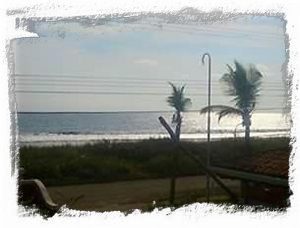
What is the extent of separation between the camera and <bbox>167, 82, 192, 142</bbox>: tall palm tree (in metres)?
1.46

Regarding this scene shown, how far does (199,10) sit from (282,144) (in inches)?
19.3

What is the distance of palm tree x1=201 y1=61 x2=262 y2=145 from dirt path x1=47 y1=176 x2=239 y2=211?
0.22 m

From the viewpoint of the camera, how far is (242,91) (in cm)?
149

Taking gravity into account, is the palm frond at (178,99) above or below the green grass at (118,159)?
above

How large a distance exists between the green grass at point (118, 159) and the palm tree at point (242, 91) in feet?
0.30

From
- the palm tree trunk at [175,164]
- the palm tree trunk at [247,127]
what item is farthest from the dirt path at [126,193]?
the palm tree trunk at [247,127]

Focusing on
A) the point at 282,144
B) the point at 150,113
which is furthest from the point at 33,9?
the point at 282,144

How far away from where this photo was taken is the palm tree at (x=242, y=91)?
→ 1469 mm

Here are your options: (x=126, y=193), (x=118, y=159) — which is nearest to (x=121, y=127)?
(x=118, y=159)

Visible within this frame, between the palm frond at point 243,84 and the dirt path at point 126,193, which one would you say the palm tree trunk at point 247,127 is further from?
the dirt path at point 126,193

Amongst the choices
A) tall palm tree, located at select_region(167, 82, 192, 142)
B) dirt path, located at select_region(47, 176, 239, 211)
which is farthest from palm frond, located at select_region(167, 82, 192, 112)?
dirt path, located at select_region(47, 176, 239, 211)

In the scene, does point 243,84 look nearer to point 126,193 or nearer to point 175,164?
point 175,164

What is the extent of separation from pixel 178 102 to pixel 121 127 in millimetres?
196

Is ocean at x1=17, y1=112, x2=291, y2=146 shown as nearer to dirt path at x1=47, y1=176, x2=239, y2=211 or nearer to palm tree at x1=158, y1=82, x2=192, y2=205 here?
palm tree at x1=158, y1=82, x2=192, y2=205
